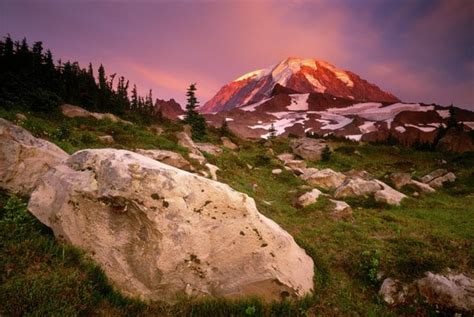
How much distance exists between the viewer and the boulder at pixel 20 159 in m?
8.64

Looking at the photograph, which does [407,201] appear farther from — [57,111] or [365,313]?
[57,111]

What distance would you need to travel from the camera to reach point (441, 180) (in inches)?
1137

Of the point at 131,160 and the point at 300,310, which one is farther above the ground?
the point at 131,160

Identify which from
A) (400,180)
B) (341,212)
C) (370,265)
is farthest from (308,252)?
(400,180)

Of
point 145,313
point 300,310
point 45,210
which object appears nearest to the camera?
point 145,313

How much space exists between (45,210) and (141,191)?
2.60 m

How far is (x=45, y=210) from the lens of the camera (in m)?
7.04

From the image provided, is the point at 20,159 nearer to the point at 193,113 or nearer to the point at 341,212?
the point at 341,212

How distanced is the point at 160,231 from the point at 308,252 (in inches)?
207

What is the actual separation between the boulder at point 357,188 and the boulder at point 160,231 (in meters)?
14.2

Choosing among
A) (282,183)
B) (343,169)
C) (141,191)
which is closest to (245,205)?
(141,191)

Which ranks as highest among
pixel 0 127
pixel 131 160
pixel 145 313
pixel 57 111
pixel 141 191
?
pixel 57 111

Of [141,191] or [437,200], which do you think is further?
[437,200]

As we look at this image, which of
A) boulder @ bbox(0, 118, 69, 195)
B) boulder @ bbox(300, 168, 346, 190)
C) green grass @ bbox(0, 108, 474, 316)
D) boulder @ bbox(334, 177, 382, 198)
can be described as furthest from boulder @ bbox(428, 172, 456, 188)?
boulder @ bbox(0, 118, 69, 195)
